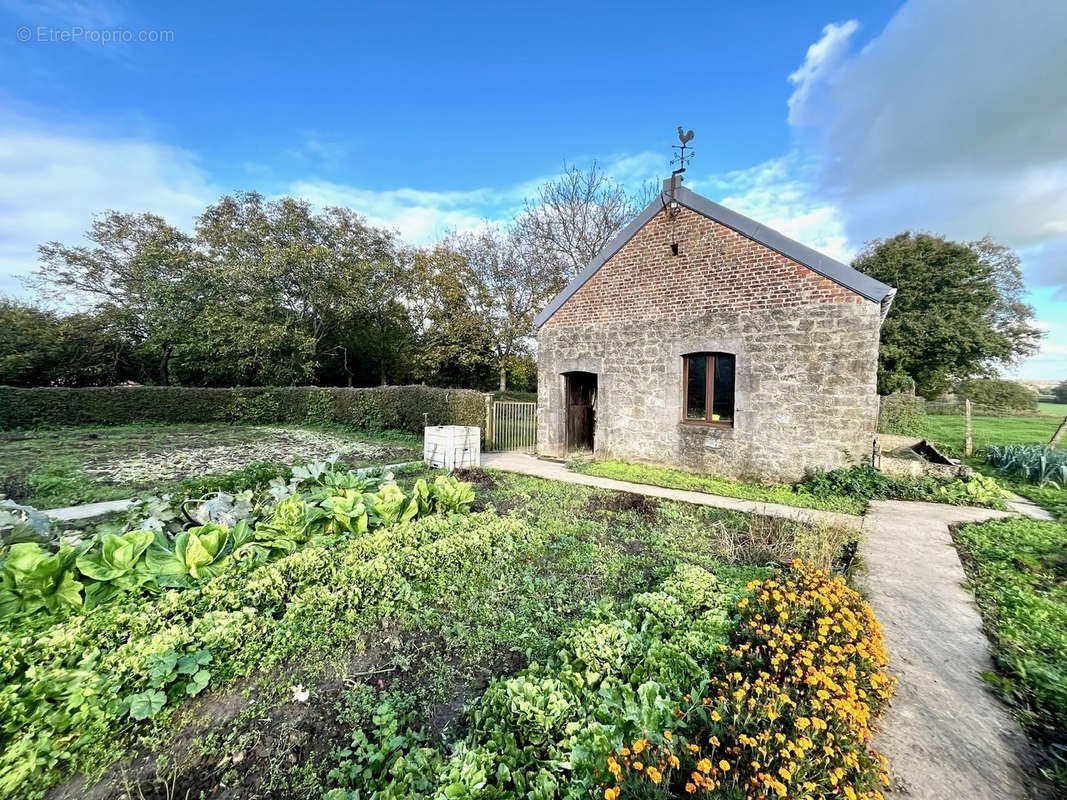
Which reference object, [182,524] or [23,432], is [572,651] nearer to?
[182,524]

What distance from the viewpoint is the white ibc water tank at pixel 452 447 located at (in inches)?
329

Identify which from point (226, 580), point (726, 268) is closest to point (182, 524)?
point (226, 580)

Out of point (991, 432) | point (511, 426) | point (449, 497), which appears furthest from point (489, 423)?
point (991, 432)

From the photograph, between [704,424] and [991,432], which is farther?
[991,432]

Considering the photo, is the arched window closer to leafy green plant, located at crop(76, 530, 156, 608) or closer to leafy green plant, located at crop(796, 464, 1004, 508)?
leafy green plant, located at crop(796, 464, 1004, 508)

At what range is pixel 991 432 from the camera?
14.7 m

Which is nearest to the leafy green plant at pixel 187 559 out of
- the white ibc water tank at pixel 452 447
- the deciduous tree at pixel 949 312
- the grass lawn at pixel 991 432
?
the white ibc water tank at pixel 452 447

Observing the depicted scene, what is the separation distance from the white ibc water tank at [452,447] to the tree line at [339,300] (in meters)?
12.7

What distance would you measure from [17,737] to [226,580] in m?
1.11

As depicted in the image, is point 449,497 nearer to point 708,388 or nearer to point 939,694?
point 939,694

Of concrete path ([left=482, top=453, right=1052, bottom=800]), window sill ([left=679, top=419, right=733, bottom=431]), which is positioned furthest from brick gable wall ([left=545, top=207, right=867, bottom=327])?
concrete path ([left=482, top=453, right=1052, bottom=800])

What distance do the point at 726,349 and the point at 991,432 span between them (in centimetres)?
1466

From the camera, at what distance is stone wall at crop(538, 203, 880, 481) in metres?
6.77

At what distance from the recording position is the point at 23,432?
478 inches
